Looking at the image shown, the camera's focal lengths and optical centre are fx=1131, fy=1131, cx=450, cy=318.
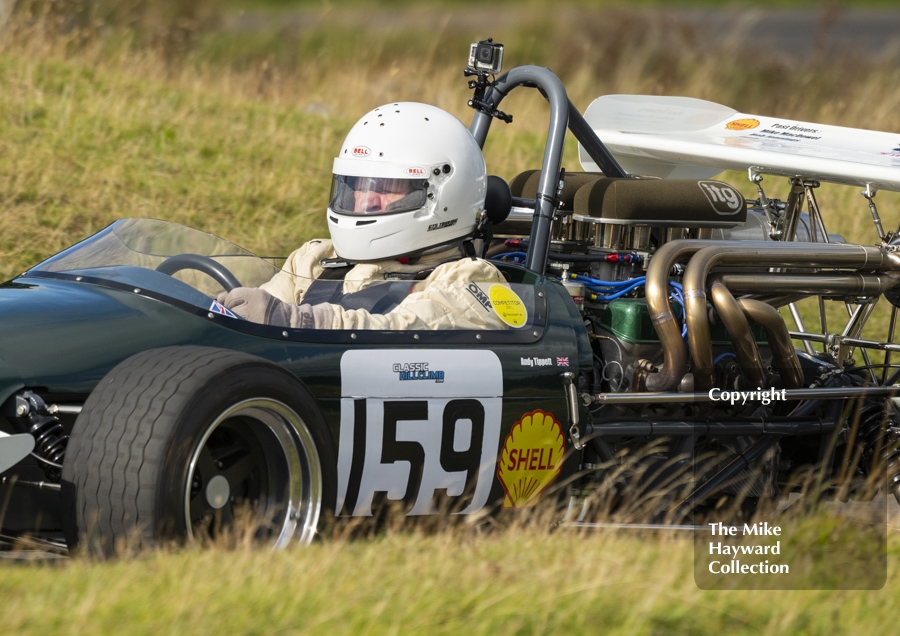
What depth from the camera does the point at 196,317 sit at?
3.92 metres

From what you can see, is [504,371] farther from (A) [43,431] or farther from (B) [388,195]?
(A) [43,431]

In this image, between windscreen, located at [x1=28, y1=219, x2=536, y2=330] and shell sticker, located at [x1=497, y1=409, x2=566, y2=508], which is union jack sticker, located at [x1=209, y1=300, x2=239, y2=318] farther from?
shell sticker, located at [x1=497, y1=409, x2=566, y2=508]

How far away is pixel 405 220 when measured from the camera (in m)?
4.76

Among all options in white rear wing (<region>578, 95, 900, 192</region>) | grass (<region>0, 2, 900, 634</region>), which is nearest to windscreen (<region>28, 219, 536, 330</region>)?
grass (<region>0, 2, 900, 634</region>)

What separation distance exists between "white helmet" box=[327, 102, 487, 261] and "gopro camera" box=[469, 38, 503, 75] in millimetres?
657

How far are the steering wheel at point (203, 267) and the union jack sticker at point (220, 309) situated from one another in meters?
0.53

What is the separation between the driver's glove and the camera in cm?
414

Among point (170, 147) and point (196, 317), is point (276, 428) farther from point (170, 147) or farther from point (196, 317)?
point (170, 147)

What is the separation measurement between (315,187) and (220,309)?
6.59 meters

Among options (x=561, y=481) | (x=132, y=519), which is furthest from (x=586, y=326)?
(x=132, y=519)

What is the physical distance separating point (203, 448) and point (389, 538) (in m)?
0.69

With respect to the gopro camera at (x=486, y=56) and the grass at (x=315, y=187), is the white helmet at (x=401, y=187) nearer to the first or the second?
the gopro camera at (x=486, y=56)

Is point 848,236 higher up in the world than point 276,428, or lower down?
higher up

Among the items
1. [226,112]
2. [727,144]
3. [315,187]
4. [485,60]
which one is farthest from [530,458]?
[226,112]
